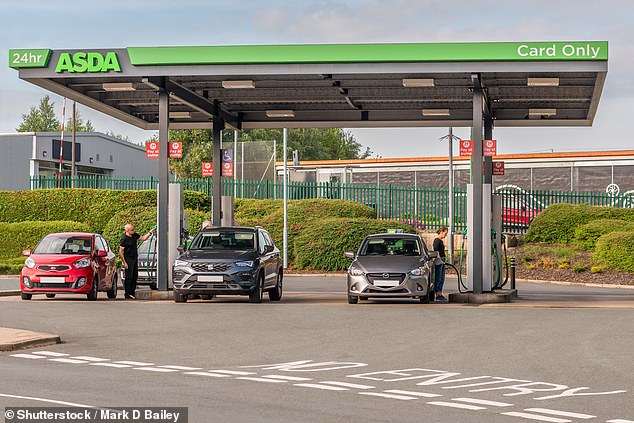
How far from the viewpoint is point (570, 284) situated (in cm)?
3716

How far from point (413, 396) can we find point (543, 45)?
14.7m

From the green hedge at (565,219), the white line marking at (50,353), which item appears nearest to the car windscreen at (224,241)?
the white line marking at (50,353)

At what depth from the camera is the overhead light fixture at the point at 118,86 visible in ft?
92.8

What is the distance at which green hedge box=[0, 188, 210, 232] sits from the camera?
157 feet

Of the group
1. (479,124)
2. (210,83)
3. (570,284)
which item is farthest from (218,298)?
(570,284)

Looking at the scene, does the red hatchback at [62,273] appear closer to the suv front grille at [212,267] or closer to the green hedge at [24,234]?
the suv front grille at [212,267]

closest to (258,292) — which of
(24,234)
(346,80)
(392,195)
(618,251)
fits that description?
(346,80)

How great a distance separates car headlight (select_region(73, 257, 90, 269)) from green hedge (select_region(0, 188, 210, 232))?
2102cm

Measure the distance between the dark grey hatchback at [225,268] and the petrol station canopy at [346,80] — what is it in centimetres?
378

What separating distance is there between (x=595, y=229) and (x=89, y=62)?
21.9m

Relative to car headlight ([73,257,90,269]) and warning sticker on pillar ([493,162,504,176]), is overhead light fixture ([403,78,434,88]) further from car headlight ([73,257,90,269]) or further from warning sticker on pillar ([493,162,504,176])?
car headlight ([73,257,90,269])

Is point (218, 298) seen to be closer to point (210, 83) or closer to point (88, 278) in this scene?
point (88, 278)

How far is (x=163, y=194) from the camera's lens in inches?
1081

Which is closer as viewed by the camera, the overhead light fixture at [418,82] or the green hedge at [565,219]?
the overhead light fixture at [418,82]
